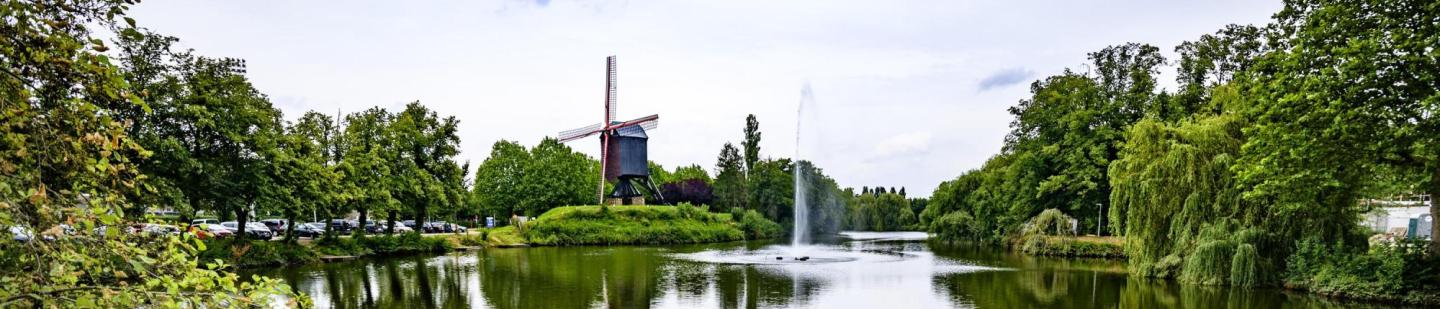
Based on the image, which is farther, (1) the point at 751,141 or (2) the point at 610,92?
(1) the point at 751,141

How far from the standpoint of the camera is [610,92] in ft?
228

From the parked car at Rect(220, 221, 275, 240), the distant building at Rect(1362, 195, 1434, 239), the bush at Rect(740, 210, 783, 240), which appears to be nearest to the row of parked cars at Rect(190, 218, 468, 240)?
the parked car at Rect(220, 221, 275, 240)

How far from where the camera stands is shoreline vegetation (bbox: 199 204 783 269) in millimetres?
34375

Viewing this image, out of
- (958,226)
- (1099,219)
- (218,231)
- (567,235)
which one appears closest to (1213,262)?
(1099,219)

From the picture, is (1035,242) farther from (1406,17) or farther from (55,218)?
(55,218)

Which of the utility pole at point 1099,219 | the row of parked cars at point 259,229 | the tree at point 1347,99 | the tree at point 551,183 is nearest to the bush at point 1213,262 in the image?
the tree at point 1347,99

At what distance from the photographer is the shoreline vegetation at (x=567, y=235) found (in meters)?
34.4

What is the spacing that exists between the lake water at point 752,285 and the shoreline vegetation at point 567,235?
2.00 meters

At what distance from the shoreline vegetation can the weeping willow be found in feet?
107

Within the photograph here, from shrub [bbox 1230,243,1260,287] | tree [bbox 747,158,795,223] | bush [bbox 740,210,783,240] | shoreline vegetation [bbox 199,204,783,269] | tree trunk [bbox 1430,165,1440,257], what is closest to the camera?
tree trunk [bbox 1430,165,1440,257]

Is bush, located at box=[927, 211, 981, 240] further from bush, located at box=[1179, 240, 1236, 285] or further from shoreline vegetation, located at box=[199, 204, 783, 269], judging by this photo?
bush, located at box=[1179, 240, 1236, 285]

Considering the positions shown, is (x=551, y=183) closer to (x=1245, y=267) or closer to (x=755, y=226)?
(x=755, y=226)

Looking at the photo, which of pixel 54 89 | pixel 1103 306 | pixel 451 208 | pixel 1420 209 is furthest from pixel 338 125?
pixel 1420 209

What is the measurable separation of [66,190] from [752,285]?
22672 mm
